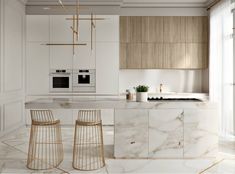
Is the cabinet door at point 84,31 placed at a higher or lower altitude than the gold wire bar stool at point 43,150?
higher

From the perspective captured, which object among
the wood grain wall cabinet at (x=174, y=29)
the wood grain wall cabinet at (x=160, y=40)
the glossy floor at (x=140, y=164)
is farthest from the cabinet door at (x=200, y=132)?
the wood grain wall cabinet at (x=174, y=29)

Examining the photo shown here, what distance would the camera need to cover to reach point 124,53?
20.8 feet

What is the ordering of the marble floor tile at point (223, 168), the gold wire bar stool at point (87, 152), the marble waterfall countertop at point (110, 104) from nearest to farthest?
the marble floor tile at point (223, 168), the gold wire bar stool at point (87, 152), the marble waterfall countertop at point (110, 104)

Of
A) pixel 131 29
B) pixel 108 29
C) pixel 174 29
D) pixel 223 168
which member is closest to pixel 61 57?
pixel 108 29

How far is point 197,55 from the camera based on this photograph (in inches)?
251

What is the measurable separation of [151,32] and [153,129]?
318cm

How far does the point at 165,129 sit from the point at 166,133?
6cm

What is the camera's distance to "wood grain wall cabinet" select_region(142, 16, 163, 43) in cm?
634

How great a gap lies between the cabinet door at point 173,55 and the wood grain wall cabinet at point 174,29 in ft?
0.38

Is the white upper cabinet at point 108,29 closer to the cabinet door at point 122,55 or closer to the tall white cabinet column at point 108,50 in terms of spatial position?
the tall white cabinet column at point 108,50

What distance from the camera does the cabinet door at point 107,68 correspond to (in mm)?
6133

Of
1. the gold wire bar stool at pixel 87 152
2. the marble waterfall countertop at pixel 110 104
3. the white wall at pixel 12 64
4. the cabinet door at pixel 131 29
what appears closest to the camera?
the gold wire bar stool at pixel 87 152

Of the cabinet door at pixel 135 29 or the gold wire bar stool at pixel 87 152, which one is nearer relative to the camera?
the gold wire bar stool at pixel 87 152

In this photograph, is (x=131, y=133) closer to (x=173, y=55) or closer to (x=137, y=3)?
(x=173, y=55)
